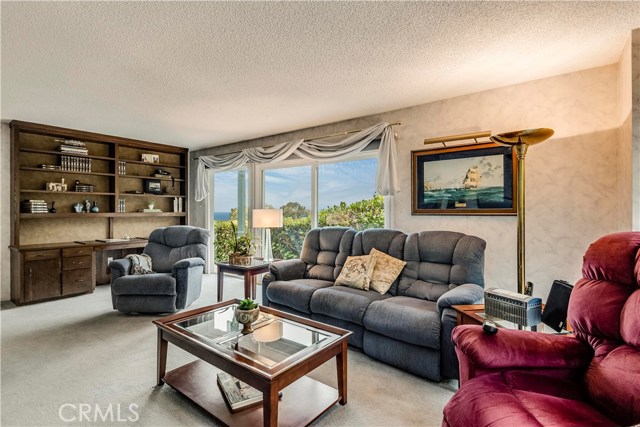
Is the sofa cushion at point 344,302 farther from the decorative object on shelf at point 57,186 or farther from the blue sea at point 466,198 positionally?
the decorative object on shelf at point 57,186

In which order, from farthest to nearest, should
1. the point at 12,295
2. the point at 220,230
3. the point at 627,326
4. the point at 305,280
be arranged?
the point at 220,230, the point at 12,295, the point at 305,280, the point at 627,326

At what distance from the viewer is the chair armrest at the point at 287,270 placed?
3.51m

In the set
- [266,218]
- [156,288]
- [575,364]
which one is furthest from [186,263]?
Answer: [575,364]

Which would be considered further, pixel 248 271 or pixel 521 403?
pixel 248 271

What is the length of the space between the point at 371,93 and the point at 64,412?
3417 millimetres

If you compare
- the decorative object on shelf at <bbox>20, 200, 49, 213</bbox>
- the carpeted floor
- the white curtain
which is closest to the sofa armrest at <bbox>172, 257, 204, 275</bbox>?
the carpeted floor

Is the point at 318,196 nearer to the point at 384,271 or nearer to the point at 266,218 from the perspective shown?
the point at 266,218

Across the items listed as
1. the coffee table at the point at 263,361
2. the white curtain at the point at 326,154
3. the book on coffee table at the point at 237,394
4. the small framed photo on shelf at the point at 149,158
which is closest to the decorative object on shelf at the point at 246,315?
the coffee table at the point at 263,361

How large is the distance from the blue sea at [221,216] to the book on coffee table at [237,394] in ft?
13.4

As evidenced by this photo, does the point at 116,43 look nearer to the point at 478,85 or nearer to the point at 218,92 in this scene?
the point at 218,92

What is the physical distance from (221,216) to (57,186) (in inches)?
94.5

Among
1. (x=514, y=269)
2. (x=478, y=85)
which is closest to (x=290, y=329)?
(x=514, y=269)

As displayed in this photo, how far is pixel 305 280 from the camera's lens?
11.4 ft

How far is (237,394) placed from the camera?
192cm
